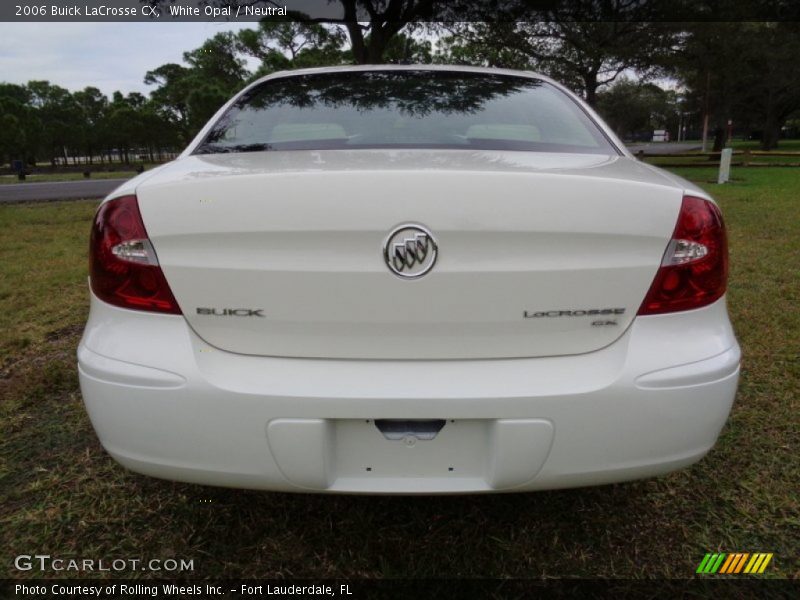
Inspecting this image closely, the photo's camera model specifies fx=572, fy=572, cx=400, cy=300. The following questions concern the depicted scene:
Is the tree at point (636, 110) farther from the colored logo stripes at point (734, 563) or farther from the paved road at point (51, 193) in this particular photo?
the colored logo stripes at point (734, 563)

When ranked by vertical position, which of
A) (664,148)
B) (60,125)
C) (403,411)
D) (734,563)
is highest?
(60,125)

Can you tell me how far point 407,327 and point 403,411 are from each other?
0.20 metres

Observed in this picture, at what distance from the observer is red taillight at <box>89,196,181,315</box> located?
140cm

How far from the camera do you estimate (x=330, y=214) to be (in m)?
1.31

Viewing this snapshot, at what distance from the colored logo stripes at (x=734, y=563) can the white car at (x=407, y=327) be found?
1.60ft

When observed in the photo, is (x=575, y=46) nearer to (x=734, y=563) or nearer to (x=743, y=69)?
(x=743, y=69)

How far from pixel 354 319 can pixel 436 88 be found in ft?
4.32

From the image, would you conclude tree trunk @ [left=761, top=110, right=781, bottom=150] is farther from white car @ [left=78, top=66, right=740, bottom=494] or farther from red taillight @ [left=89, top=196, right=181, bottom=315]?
red taillight @ [left=89, top=196, right=181, bottom=315]

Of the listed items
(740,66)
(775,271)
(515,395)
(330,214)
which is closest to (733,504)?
(515,395)

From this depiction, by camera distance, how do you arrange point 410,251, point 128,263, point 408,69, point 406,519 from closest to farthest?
1. point 410,251
2. point 128,263
3. point 406,519
4. point 408,69

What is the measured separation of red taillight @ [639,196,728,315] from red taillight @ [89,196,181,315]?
1.19 m

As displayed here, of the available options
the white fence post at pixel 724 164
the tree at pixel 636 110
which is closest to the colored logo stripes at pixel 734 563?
the white fence post at pixel 724 164

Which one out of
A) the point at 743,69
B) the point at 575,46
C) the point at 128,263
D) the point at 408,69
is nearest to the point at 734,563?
the point at 128,263

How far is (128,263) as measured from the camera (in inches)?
55.8
